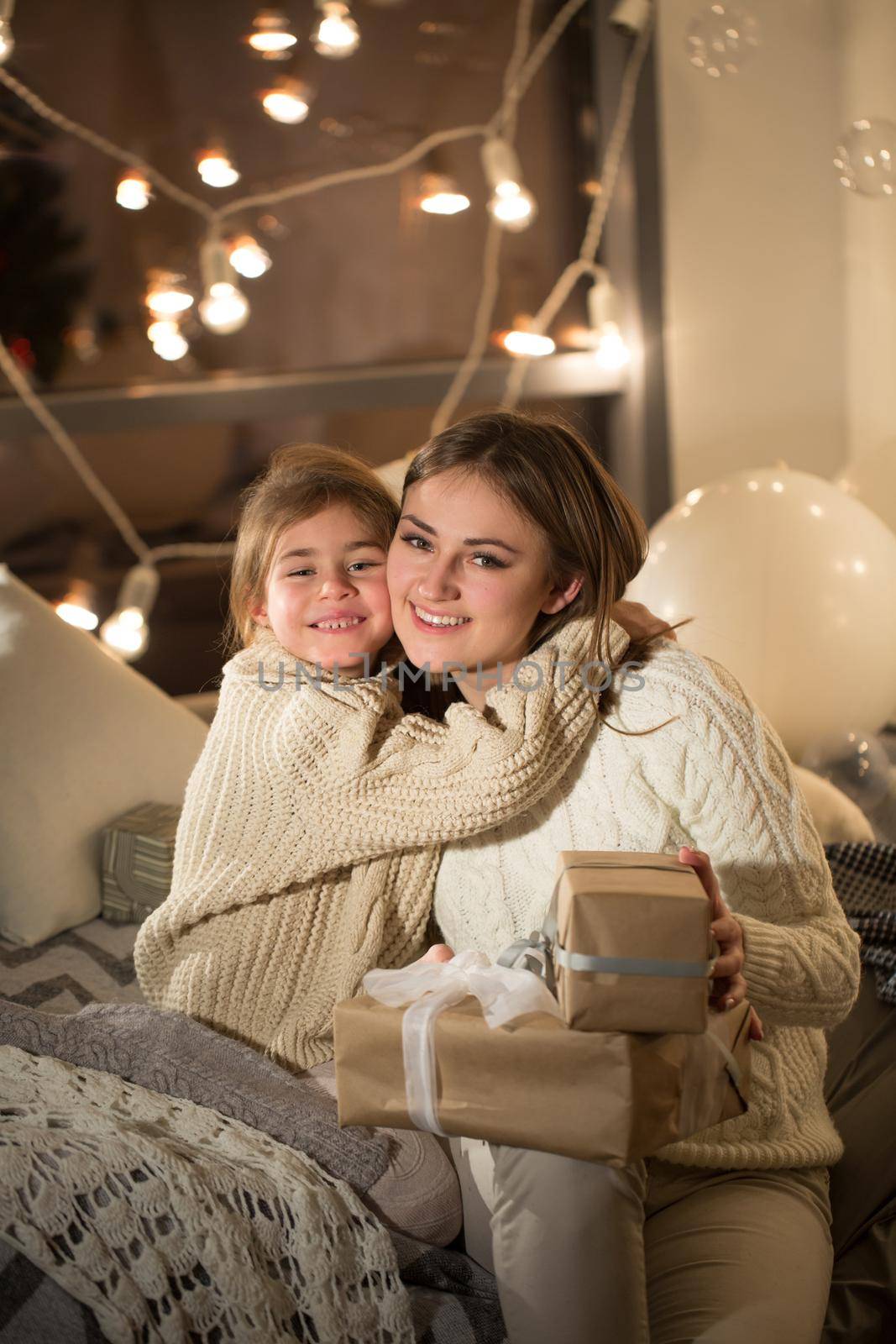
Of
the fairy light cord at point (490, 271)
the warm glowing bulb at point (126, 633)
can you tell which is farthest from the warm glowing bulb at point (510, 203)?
the warm glowing bulb at point (126, 633)

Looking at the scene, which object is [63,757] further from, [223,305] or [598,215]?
[598,215]

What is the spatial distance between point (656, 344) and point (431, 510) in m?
2.30

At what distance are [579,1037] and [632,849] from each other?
385 millimetres

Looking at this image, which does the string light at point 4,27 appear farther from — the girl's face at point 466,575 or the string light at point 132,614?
the girl's face at point 466,575

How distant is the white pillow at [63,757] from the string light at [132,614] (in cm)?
90

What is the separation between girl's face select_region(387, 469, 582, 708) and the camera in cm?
125

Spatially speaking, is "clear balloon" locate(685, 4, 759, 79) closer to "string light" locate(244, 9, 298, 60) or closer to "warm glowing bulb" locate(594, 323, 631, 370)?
"warm glowing bulb" locate(594, 323, 631, 370)

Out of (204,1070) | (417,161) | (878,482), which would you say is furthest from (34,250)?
(204,1070)

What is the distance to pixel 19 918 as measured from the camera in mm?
1632

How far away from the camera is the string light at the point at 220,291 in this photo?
2.79m

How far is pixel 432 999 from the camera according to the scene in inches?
37.3

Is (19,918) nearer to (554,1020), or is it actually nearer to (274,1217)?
(274,1217)

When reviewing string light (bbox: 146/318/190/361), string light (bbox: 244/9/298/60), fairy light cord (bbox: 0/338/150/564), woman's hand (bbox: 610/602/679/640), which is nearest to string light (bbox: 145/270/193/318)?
string light (bbox: 146/318/190/361)

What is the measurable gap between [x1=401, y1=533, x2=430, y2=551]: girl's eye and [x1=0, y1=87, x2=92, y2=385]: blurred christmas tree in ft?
6.41
